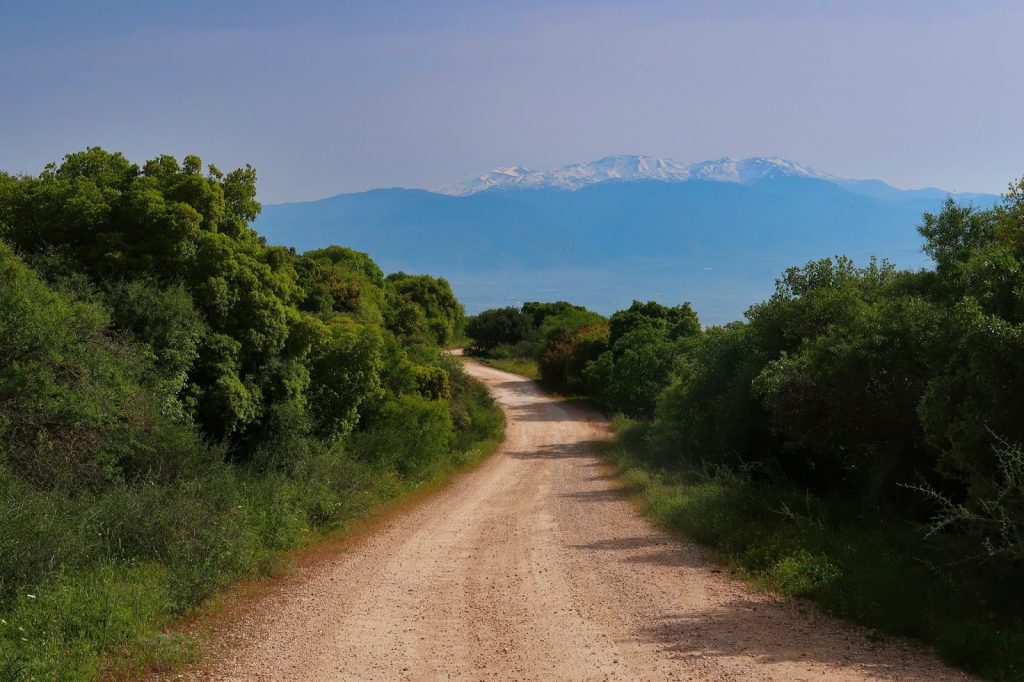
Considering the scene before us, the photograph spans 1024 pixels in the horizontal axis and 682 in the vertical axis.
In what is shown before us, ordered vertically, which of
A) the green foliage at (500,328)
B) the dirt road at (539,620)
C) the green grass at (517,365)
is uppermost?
the green foliage at (500,328)

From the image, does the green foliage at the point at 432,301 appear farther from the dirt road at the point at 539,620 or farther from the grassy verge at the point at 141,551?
the dirt road at the point at 539,620

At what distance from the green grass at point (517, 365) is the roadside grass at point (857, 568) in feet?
156

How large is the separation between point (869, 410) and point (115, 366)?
12406mm

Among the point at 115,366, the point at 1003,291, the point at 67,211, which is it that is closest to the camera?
the point at 1003,291

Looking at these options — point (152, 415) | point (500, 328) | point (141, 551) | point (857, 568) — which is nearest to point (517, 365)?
point (500, 328)

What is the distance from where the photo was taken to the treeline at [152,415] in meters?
9.02

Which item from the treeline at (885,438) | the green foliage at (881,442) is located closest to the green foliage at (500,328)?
the treeline at (885,438)

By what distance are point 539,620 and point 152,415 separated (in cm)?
779

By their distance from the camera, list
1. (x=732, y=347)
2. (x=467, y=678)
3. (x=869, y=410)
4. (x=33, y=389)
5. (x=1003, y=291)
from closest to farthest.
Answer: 1. (x=467, y=678)
2. (x=1003, y=291)
3. (x=33, y=389)
4. (x=869, y=410)
5. (x=732, y=347)

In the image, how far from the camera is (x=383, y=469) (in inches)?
887

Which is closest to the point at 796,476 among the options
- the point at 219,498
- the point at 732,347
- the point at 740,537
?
the point at 732,347

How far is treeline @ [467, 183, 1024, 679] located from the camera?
931cm

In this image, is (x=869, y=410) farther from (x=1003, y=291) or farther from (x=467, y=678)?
(x=467, y=678)

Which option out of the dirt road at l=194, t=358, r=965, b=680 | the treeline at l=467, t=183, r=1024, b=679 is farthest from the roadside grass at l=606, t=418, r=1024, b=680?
the dirt road at l=194, t=358, r=965, b=680
